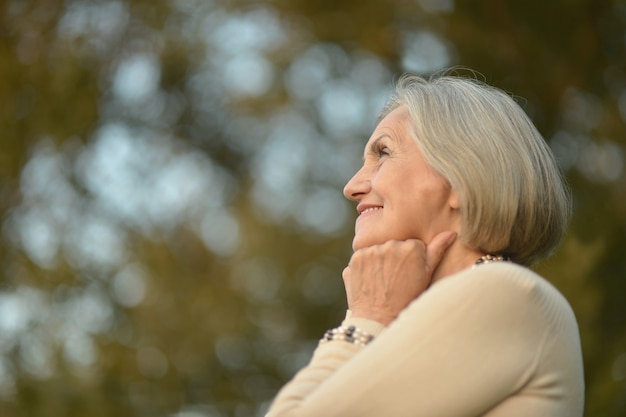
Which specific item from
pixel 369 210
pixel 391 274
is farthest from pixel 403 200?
pixel 391 274

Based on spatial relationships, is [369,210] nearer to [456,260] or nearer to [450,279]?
[456,260]

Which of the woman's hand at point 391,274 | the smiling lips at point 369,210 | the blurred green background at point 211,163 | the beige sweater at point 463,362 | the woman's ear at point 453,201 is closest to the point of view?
the beige sweater at point 463,362

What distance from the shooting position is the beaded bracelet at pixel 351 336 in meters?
2.30

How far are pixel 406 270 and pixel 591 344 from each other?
3713 millimetres

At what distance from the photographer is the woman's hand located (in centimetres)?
241

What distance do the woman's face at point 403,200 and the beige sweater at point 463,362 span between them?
403 millimetres

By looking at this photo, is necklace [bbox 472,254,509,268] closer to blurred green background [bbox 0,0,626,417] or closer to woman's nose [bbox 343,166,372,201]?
woman's nose [bbox 343,166,372,201]

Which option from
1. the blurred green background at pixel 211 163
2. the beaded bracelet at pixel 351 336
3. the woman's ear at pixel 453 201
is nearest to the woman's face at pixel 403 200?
the woman's ear at pixel 453 201

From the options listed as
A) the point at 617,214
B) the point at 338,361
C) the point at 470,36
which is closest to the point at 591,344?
the point at 617,214

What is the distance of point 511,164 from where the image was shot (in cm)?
248

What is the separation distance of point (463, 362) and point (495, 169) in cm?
56

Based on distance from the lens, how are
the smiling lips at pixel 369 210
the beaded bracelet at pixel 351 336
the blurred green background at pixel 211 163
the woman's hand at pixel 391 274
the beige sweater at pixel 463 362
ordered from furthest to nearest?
1. the blurred green background at pixel 211 163
2. the smiling lips at pixel 369 210
3. the woman's hand at pixel 391 274
4. the beaded bracelet at pixel 351 336
5. the beige sweater at pixel 463 362

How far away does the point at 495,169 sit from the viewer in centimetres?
247

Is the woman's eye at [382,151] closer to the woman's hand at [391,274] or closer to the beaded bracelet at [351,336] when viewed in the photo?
the woman's hand at [391,274]
